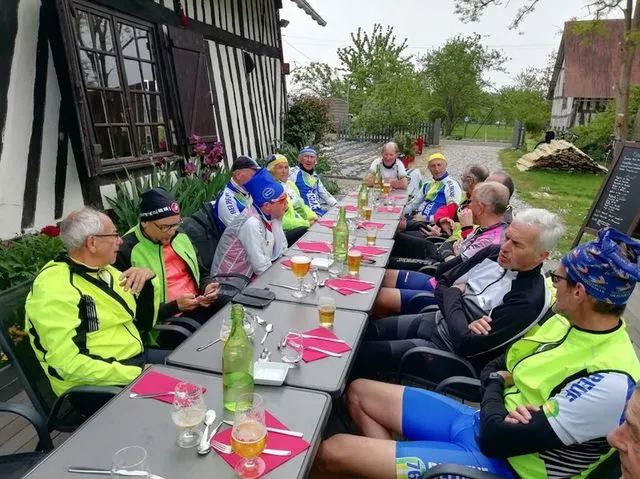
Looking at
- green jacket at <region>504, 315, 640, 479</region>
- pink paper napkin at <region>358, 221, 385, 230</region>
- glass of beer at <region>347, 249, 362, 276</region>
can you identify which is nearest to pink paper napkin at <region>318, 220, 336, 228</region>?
pink paper napkin at <region>358, 221, 385, 230</region>

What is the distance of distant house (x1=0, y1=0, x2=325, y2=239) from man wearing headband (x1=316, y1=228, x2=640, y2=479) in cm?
345

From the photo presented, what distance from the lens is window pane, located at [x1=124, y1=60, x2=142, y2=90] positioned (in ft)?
16.0

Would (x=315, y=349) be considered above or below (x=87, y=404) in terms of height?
above

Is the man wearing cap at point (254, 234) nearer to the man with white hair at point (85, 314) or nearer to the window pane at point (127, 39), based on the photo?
the man with white hair at point (85, 314)

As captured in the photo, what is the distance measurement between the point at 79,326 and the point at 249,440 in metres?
1.07

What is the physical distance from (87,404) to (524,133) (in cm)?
2638

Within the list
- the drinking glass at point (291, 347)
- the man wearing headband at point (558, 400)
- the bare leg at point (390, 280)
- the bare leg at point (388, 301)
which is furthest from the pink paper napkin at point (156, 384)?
the bare leg at point (390, 280)

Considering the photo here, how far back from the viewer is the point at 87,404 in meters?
1.87

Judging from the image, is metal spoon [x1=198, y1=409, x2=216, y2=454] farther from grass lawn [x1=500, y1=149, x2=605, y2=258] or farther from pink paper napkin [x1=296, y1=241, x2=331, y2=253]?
grass lawn [x1=500, y1=149, x2=605, y2=258]

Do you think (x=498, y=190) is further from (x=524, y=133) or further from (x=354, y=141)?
(x=524, y=133)

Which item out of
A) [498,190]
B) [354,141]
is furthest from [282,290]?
[354,141]

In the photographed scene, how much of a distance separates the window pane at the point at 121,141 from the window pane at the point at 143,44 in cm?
102

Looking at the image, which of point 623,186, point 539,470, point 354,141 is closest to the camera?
point 539,470

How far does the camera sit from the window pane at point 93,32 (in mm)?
4098
